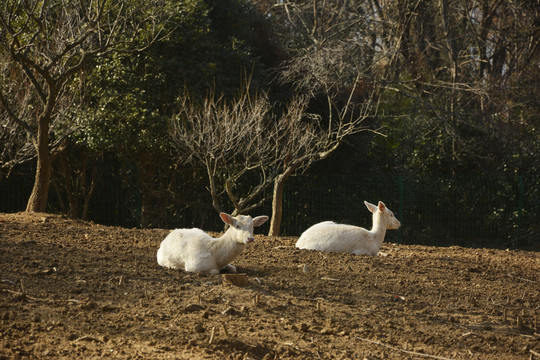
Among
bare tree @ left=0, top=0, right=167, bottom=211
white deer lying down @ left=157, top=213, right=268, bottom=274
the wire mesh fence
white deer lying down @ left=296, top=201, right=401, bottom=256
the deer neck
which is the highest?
bare tree @ left=0, top=0, right=167, bottom=211

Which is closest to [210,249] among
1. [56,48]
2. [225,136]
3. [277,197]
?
[225,136]

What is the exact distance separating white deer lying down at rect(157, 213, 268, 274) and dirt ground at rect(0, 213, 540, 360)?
0.85ft

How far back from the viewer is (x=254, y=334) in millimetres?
6340

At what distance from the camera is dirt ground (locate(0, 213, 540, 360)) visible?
5.98m

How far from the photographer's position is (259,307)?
7.12 m

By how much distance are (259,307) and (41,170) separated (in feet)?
25.6

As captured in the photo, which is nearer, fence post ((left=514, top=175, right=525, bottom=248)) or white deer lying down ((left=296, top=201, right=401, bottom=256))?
white deer lying down ((left=296, top=201, right=401, bottom=256))

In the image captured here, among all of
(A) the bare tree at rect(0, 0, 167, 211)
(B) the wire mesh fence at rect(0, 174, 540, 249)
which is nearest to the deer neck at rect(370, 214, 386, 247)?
(A) the bare tree at rect(0, 0, 167, 211)

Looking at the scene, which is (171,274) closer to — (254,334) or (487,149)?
(254,334)

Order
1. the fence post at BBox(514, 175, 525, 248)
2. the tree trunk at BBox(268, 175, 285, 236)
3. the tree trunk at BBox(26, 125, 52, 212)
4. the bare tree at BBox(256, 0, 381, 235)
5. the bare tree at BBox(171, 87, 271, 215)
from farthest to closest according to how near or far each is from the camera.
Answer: the fence post at BBox(514, 175, 525, 248)
the bare tree at BBox(256, 0, 381, 235)
the tree trunk at BBox(268, 175, 285, 236)
the bare tree at BBox(171, 87, 271, 215)
the tree trunk at BBox(26, 125, 52, 212)

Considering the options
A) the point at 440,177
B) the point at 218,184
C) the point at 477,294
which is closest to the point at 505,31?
the point at 440,177

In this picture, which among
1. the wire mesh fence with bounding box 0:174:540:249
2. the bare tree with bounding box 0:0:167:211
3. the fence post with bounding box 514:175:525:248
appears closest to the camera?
the bare tree with bounding box 0:0:167:211

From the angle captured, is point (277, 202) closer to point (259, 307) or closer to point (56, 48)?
point (56, 48)

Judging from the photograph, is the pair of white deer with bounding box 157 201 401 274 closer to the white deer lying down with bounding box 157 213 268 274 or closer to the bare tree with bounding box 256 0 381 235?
the white deer lying down with bounding box 157 213 268 274
